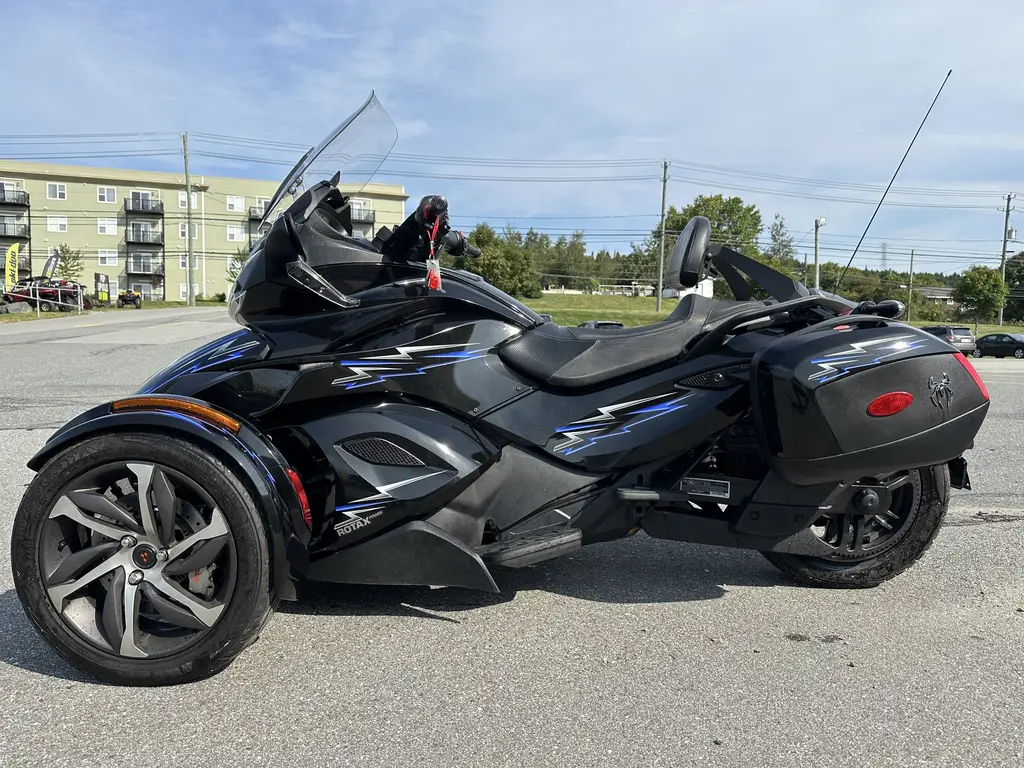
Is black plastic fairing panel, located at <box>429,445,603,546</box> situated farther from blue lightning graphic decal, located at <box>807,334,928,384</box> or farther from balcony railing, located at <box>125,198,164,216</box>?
balcony railing, located at <box>125,198,164,216</box>

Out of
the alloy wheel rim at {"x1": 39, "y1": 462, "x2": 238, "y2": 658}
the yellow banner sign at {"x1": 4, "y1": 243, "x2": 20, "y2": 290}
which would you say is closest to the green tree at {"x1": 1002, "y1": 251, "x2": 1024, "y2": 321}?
the yellow banner sign at {"x1": 4, "y1": 243, "x2": 20, "y2": 290}

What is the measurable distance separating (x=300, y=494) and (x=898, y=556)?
243 centimetres

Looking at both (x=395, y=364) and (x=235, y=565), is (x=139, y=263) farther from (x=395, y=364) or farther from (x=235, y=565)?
(x=235, y=565)

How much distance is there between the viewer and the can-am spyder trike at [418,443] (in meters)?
2.33

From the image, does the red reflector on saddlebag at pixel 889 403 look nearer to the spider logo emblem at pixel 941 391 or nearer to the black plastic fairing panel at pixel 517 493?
the spider logo emblem at pixel 941 391

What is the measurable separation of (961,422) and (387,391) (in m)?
2.07

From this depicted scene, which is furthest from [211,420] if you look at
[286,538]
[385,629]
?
[385,629]

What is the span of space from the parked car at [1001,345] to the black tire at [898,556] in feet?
125

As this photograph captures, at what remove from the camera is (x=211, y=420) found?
7.93 ft

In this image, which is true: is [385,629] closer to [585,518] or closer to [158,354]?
[585,518]

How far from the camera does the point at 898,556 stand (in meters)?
3.04

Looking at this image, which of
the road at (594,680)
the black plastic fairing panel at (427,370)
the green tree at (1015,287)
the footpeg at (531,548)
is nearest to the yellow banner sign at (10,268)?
the road at (594,680)

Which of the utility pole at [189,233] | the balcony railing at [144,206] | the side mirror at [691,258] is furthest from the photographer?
the balcony railing at [144,206]

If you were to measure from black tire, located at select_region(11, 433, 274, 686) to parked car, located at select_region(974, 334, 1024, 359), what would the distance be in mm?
40245
